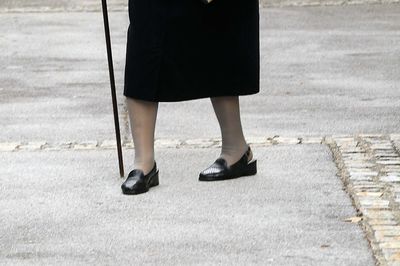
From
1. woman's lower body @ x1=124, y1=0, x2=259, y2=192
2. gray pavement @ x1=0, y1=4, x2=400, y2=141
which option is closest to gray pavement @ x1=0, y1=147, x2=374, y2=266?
woman's lower body @ x1=124, y1=0, x2=259, y2=192

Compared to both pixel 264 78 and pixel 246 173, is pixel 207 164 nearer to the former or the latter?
pixel 246 173

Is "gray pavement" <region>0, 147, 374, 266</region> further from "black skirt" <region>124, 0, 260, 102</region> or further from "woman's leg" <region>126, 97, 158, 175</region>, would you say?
"black skirt" <region>124, 0, 260, 102</region>

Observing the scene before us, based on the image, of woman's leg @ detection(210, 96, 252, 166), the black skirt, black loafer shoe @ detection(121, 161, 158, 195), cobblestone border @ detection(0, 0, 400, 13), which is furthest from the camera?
A: cobblestone border @ detection(0, 0, 400, 13)

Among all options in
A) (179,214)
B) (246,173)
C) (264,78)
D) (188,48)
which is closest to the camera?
(179,214)

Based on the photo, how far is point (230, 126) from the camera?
23.3ft

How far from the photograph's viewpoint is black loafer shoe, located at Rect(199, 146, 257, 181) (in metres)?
7.09

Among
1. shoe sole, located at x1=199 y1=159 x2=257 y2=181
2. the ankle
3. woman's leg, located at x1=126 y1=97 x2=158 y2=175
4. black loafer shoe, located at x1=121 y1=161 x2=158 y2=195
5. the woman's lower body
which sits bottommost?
shoe sole, located at x1=199 y1=159 x2=257 y2=181

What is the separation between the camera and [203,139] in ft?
27.2

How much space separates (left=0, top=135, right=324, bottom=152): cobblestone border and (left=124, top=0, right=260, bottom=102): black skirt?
1.24 metres

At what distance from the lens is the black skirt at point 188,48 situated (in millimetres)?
6676

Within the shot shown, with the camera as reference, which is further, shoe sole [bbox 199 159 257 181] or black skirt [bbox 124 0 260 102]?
shoe sole [bbox 199 159 257 181]

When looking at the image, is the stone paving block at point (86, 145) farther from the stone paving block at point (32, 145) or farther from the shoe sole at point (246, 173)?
the shoe sole at point (246, 173)

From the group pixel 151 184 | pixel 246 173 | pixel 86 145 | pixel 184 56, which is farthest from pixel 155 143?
pixel 184 56

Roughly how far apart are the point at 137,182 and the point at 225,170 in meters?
0.56
